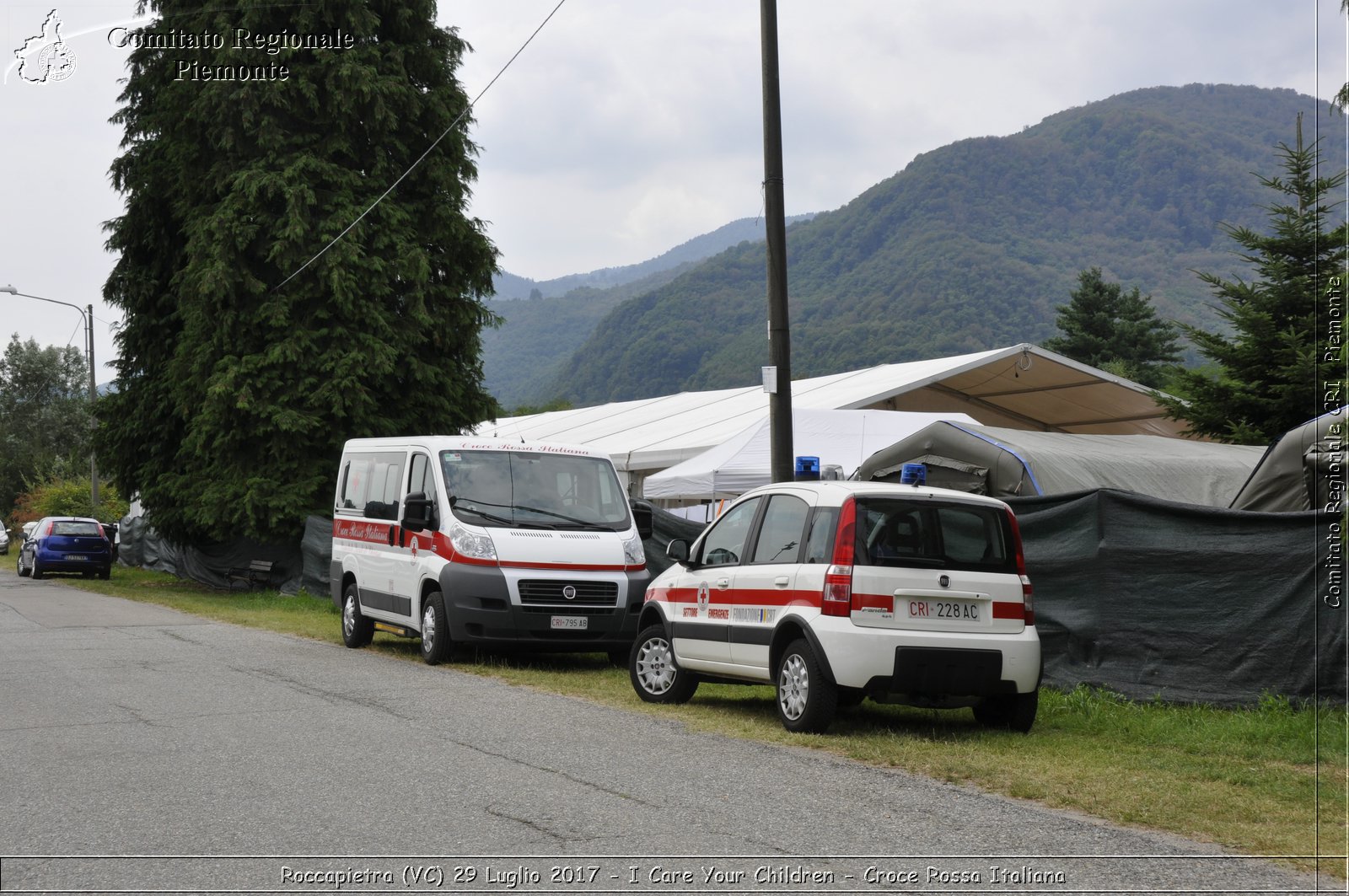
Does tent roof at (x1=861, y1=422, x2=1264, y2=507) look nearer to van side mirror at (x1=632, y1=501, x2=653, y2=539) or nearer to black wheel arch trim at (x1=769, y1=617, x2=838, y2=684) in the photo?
van side mirror at (x1=632, y1=501, x2=653, y2=539)

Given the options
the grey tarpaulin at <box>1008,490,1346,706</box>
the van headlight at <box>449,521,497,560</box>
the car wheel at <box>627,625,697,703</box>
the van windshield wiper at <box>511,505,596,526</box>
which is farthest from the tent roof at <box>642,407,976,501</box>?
the car wheel at <box>627,625,697,703</box>

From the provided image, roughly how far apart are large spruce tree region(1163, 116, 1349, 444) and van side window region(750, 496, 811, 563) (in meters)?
15.7

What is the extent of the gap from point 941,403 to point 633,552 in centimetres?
1806

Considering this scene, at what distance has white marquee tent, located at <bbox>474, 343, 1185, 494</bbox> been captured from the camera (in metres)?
27.1

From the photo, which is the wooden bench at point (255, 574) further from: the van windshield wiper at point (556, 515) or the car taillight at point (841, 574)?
the car taillight at point (841, 574)

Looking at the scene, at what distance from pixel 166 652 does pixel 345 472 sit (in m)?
3.45

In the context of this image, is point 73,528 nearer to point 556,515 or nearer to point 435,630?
point 435,630

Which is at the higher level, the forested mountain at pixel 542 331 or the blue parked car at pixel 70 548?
the forested mountain at pixel 542 331

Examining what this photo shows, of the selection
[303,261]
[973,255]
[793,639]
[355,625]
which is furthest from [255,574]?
[973,255]

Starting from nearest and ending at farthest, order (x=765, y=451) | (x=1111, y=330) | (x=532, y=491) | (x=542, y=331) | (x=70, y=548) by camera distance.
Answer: (x=532, y=491) < (x=765, y=451) < (x=70, y=548) < (x=1111, y=330) < (x=542, y=331)

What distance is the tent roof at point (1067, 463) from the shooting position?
15.5 metres

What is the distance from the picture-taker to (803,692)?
30.8ft

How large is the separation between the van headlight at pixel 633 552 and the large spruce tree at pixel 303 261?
1346 cm

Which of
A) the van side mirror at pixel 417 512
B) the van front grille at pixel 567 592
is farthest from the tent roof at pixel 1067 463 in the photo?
the van side mirror at pixel 417 512
